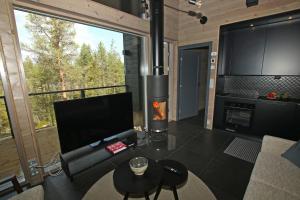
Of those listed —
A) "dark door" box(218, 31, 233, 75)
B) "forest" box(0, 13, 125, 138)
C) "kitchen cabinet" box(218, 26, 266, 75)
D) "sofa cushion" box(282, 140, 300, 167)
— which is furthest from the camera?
"dark door" box(218, 31, 233, 75)

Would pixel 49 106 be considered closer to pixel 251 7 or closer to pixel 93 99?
pixel 93 99

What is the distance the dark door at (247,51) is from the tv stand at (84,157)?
2801mm

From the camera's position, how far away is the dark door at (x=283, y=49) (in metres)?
2.49

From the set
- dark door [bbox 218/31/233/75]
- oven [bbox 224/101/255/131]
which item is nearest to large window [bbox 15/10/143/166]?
dark door [bbox 218/31/233/75]

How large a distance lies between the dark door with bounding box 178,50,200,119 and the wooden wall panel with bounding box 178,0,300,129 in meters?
0.49

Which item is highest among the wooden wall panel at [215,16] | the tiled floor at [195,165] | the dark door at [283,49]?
the wooden wall panel at [215,16]

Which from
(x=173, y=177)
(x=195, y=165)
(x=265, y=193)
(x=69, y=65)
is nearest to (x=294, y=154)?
(x=265, y=193)

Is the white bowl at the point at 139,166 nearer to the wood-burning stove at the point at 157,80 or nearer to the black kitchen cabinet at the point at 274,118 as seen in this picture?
the wood-burning stove at the point at 157,80

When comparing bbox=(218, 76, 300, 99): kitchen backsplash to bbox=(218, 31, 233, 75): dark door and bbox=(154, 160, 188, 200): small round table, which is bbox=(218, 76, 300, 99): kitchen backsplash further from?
bbox=(154, 160, 188, 200): small round table

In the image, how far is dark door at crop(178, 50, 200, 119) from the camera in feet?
12.9

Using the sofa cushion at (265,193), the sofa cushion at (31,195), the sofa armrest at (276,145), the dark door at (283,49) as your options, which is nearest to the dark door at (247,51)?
the dark door at (283,49)

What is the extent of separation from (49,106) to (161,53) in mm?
2831

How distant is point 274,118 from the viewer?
2664mm

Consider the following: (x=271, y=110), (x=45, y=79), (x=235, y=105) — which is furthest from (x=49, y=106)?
(x=271, y=110)
